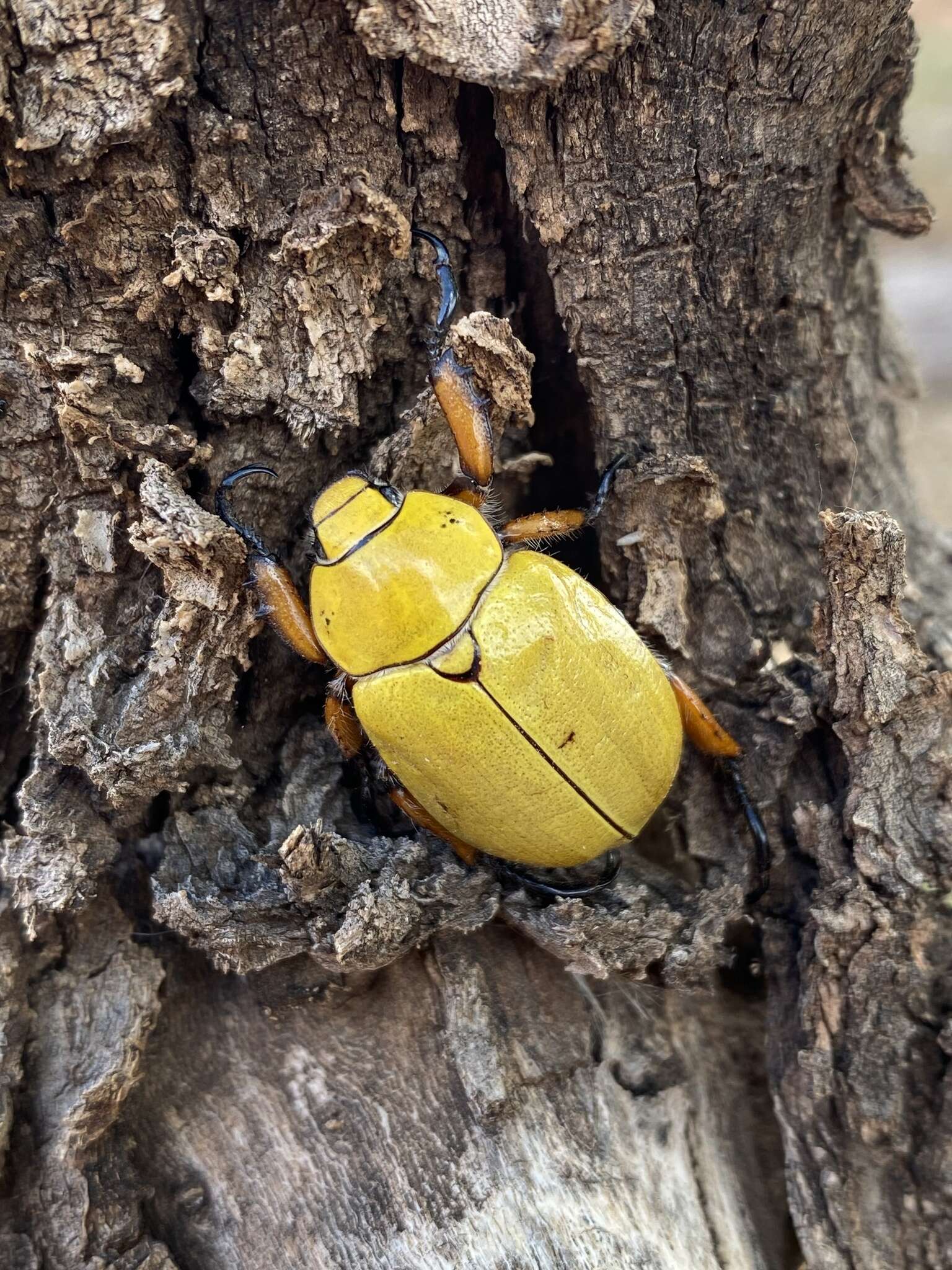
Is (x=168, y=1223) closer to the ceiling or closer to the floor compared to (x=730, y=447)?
closer to the floor

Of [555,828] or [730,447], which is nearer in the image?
[555,828]

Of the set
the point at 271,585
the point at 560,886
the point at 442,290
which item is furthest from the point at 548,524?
the point at 560,886

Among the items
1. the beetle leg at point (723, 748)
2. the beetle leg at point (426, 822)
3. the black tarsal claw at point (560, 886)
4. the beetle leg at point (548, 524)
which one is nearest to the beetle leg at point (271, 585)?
the beetle leg at point (426, 822)

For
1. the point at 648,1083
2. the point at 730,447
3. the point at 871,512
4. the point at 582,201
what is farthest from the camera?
the point at 730,447

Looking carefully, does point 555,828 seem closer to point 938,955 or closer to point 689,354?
point 938,955

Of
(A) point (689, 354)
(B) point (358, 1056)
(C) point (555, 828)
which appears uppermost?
(A) point (689, 354)

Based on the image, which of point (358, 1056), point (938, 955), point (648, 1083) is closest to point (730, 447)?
point (938, 955)
